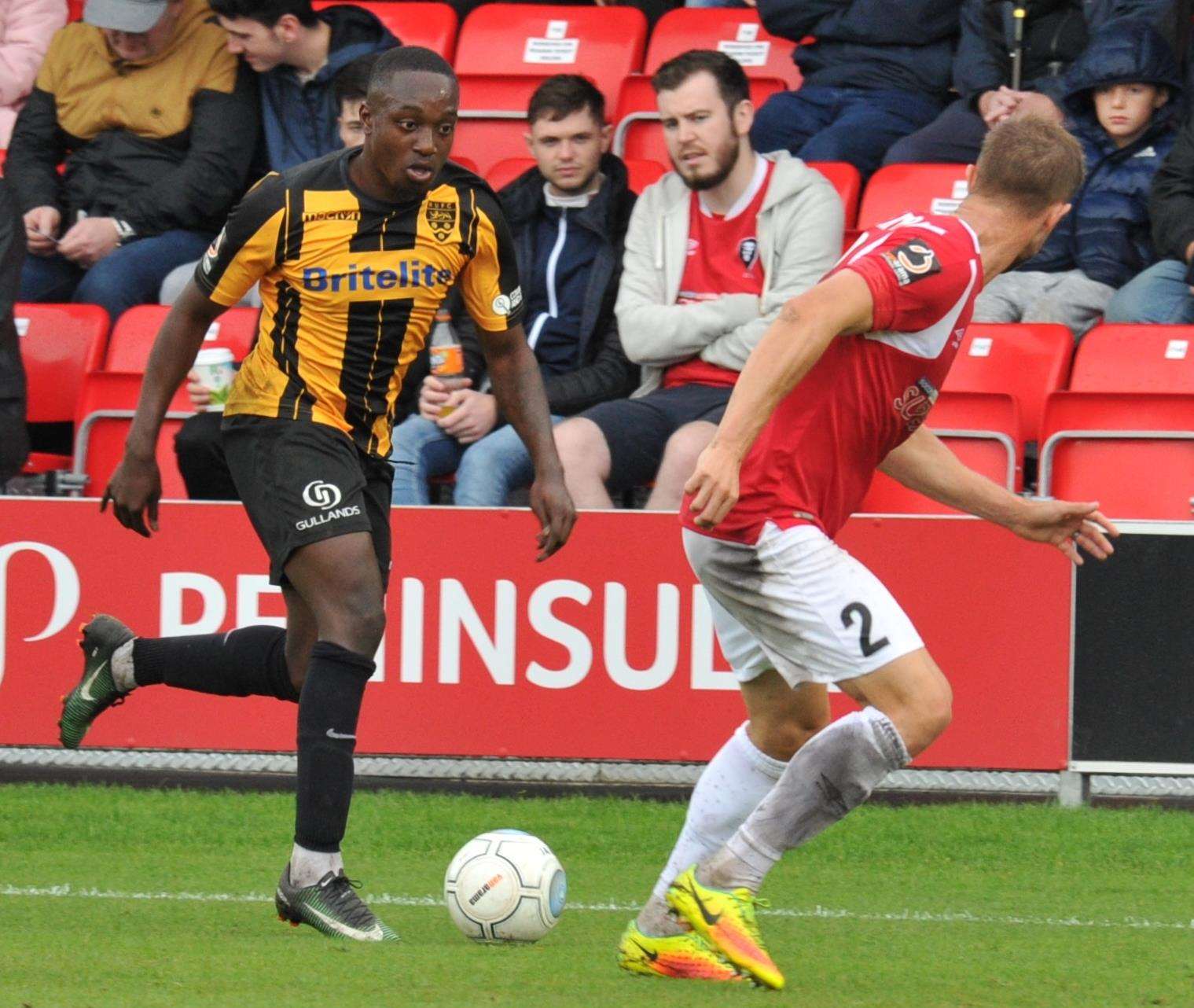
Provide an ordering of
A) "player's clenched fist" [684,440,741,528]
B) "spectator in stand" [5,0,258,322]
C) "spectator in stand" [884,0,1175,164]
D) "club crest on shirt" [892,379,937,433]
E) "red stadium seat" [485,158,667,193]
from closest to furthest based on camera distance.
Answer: "player's clenched fist" [684,440,741,528] → "club crest on shirt" [892,379,937,433] → "spectator in stand" [884,0,1175,164] → "spectator in stand" [5,0,258,322] → "red stadium seat" [485,158,667,193]

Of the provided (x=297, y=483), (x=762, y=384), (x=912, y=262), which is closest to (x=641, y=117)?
(x=297, y=483)

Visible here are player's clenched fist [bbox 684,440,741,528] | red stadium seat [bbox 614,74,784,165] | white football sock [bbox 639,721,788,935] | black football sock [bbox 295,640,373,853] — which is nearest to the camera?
player's clenched fist [bbox 684,440,741,528]

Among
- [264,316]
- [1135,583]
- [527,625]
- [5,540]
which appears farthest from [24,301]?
[1135,583]

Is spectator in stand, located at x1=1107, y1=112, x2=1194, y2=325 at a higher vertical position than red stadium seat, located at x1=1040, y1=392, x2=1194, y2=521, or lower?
higher

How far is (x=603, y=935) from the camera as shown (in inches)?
187

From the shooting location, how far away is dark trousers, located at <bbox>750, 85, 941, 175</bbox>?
8785 millimetres

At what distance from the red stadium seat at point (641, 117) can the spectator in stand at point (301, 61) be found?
122 centimetres

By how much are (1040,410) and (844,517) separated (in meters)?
3.48

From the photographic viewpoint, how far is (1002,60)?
8594 millimetres

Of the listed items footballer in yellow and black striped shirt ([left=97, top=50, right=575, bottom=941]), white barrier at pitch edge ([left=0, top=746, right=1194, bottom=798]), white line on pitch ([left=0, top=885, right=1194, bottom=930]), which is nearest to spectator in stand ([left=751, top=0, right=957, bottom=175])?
white barrier at pitch edge ([left=0, top=746, right=1194, bottom=798])

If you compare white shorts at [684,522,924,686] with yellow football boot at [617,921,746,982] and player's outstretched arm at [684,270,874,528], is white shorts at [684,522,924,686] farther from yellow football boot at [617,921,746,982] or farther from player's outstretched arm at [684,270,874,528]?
yellow football boot at [617,921,746,982]

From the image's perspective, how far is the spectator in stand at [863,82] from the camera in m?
8.77

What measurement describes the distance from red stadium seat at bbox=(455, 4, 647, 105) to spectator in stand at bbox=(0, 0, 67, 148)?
6.53 feet

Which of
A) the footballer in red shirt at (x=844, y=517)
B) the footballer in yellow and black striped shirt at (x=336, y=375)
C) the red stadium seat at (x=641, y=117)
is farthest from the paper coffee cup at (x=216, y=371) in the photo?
the footballer in red shirt at (x=844, y=517)
